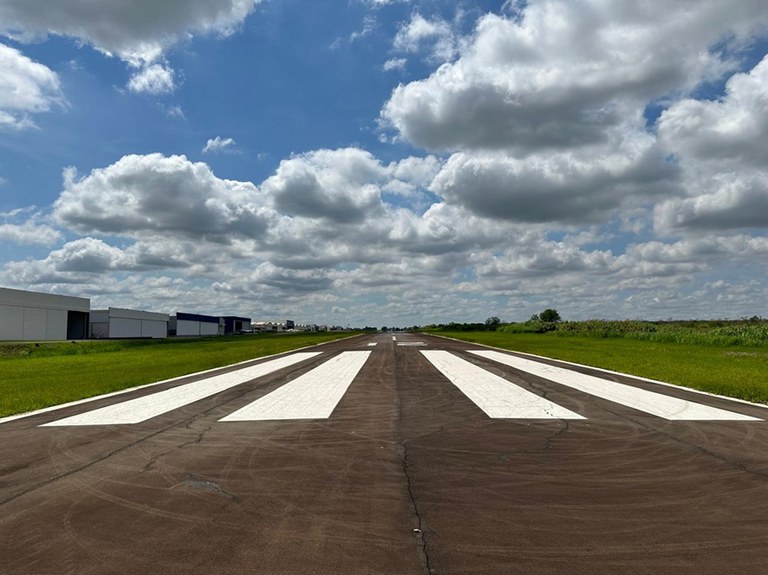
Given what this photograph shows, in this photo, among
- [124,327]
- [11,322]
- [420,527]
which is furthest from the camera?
[124,327]

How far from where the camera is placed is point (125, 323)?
82.0 m

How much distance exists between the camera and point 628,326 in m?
66.4

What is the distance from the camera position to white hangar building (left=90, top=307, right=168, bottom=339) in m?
77.1

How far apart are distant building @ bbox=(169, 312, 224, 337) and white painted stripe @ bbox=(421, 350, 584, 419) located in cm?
10117

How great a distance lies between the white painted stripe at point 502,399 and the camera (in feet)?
28.1

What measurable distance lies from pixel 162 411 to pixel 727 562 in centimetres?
851

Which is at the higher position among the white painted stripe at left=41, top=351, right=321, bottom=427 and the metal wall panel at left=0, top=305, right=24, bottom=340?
the metal wall panel at left=0, top=305, right=24, bottom=340

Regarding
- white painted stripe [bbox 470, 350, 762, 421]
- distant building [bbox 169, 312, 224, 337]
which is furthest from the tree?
white painted stripe [bbox 470, 350, 762, 421]

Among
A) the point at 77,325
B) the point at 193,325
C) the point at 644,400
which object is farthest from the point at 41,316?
the point at 644,400

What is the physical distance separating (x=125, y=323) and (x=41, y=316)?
19847mm

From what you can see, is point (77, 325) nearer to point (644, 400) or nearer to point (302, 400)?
point (302, 400)

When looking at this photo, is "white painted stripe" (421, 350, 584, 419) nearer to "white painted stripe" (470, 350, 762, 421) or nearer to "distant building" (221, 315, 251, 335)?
"white painted stripe" (470, 350, 762, 421)

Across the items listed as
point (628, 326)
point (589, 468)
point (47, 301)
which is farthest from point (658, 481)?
point (47, 301)

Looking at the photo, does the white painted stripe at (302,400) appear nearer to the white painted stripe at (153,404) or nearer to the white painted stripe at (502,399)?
the white painted stripe at (153,404)
